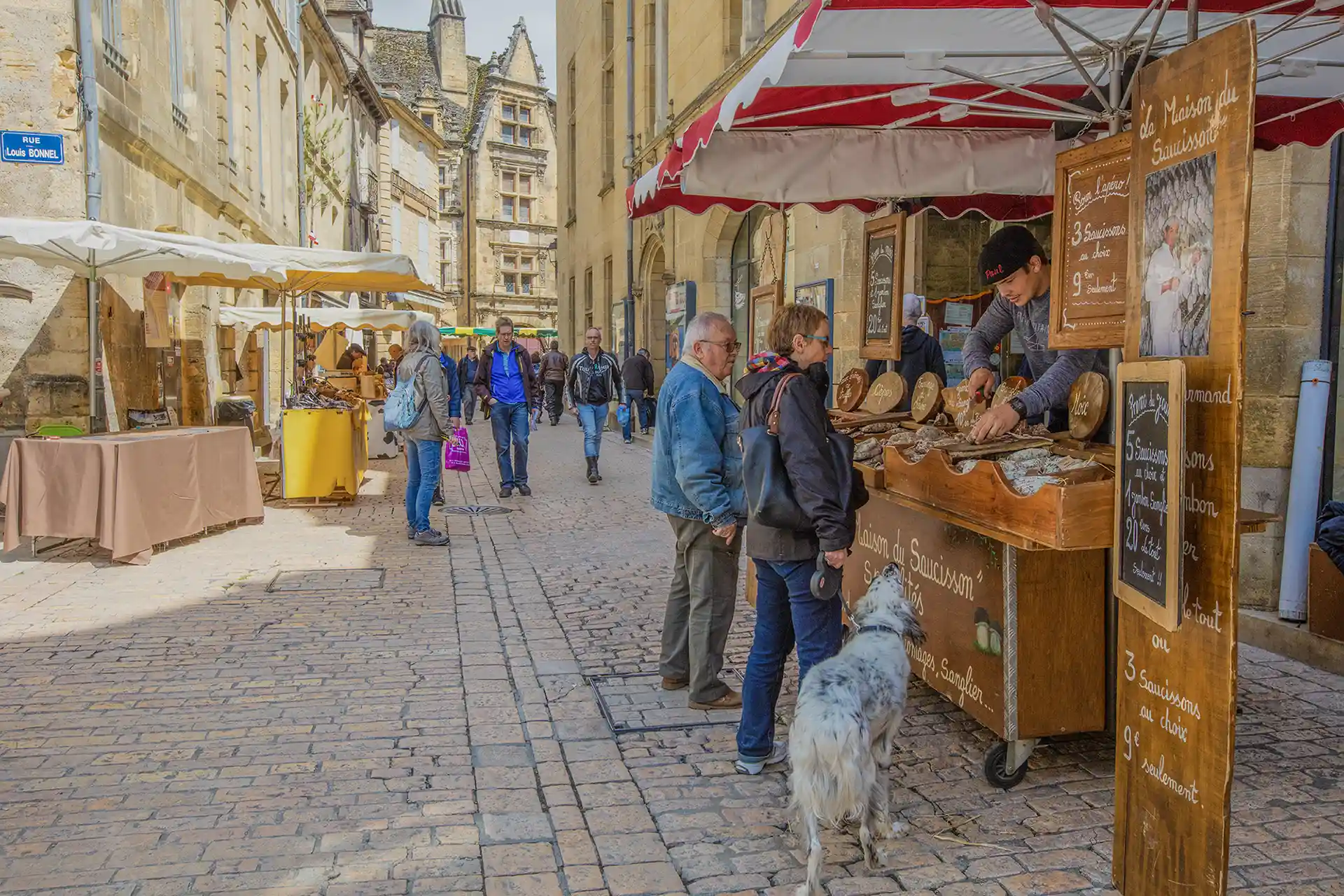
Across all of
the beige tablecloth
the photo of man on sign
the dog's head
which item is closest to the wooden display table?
the dog's head

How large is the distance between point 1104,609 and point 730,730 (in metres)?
1.57

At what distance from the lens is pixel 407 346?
29.1ft

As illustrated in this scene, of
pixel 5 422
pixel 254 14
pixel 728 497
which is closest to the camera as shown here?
pixel 728 497

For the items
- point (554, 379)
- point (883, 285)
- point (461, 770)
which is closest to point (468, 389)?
point (554, 379)

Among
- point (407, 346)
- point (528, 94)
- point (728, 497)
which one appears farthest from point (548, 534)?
point (528, 94)

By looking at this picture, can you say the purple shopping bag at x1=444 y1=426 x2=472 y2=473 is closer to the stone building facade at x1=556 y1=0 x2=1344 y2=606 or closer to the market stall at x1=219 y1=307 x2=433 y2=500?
the market stall at x1=219 y1=307 x2=433 y2=500

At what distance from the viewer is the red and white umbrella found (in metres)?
3.82

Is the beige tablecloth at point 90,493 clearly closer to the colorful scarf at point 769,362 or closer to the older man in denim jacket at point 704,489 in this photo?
the older man in denim jacket at point 704,489

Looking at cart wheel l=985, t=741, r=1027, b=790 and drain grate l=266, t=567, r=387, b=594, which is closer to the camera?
cart wheel l=985, t=741, r=1027, b=790

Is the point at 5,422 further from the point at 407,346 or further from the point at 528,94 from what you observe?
the point at 528,94

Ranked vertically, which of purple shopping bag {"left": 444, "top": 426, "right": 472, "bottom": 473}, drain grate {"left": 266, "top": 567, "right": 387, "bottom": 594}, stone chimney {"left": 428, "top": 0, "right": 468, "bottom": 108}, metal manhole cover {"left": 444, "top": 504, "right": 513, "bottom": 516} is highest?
stone chimney {"left": 428, "top": 0, "right": 468, "bottom": 108}

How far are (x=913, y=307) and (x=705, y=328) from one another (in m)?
3.40

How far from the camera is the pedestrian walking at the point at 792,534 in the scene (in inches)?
139

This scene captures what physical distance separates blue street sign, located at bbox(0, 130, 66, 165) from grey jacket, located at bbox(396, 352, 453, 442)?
442 centimetres
